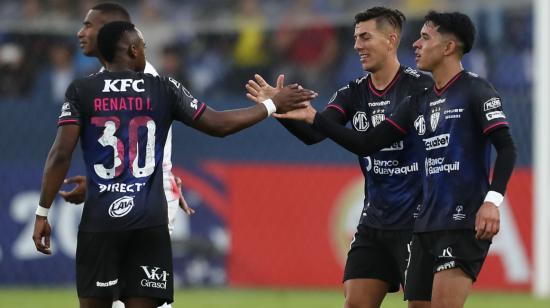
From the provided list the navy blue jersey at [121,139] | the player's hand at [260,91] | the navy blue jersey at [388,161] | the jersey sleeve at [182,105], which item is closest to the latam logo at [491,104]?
the navy blue jersey at [388,161]

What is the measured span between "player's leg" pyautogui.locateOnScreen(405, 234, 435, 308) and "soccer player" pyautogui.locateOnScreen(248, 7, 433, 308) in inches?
17.8

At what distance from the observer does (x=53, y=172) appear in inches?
282

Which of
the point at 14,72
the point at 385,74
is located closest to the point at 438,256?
the point at 385,74

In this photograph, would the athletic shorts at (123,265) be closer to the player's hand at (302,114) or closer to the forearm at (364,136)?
the player's hand at (302,114)

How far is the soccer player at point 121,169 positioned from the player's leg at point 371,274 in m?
1.27

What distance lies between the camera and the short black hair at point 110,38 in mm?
7133

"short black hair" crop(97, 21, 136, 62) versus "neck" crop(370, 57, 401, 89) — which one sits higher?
"short black hair" crop(97, 21, 136, 62)

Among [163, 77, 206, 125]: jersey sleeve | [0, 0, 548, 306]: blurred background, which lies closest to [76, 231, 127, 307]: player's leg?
[163, 77, 206, 125]: jersey sleeve

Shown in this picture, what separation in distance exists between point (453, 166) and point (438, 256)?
0.53 m

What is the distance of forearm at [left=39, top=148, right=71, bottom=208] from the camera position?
7113 millimetres

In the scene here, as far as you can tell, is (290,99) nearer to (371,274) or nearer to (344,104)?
(344,104)

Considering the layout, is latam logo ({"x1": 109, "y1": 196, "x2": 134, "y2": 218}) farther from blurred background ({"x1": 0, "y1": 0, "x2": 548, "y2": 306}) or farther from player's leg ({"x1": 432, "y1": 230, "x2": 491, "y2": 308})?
blurred background ({"x1": 0, "y1": 0, "x2": 548, "y2": 306})

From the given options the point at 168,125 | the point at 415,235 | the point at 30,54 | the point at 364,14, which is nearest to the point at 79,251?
the point at 168,125

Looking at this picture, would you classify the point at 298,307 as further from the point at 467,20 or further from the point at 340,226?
the point at 467,20
